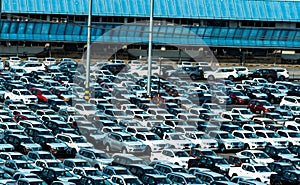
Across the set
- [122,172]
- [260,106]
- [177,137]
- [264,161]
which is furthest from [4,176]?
[260,106]

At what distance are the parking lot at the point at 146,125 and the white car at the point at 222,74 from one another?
0.35 ft

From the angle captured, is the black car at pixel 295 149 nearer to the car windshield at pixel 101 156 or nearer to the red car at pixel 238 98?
the car windshield at pixel 101 156

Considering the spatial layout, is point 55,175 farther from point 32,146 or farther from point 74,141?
point 74,141

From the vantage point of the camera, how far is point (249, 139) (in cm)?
5912

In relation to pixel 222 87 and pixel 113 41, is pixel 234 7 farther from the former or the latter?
pixel 222 87

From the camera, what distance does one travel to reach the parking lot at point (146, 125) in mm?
48188

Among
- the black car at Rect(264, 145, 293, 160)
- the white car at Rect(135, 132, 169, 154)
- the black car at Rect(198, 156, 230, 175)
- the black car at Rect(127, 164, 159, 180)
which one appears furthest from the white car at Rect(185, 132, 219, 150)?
the black car at Rect(127, 164, 159, 180)

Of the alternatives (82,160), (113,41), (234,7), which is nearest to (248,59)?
(234,7)

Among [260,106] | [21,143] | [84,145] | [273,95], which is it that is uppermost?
[273,95]

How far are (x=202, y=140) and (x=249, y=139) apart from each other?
3.40m

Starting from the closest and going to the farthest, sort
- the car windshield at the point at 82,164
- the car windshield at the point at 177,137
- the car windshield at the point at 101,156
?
the car windshield at the point at 82,164, the car windshield at the point at 101,156, the car windshield at the point at 177,137

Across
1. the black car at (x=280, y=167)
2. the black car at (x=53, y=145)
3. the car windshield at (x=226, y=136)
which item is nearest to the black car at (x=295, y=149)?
the car windshield at (x=226, y=136)

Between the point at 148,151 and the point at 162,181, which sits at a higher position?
the point at 148,151

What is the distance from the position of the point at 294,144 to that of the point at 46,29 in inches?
1866
